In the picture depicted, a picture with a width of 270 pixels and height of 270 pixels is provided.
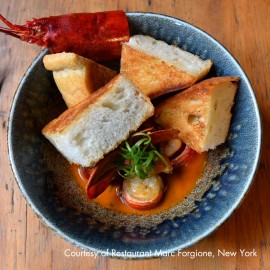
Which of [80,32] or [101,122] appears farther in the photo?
[80,32]

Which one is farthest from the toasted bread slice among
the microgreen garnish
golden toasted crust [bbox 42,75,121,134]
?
the microgreen garnish

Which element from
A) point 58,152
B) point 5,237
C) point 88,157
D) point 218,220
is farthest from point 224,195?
point 5,237

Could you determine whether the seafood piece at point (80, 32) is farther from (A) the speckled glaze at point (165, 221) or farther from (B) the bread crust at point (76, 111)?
(B) the bread crust at point (76, 111)

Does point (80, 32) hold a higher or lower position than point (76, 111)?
higher

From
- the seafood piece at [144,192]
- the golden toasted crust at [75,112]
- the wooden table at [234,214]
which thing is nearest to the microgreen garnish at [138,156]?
the seafood piece at [144,192]

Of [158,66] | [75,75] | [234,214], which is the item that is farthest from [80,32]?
[234,214]

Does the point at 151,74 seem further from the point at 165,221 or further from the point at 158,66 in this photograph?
the point at 165,221

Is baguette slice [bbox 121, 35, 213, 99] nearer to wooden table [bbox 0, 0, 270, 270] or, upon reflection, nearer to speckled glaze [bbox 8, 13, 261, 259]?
speckled glaze [bbox 8, 13, 261, 259]
